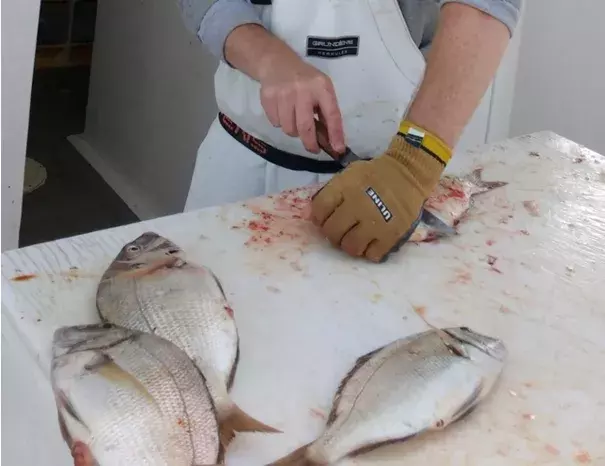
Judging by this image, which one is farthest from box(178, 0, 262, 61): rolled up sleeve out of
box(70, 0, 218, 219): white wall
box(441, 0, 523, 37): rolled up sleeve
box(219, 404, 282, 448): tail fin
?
box(70, 0, 218, 219): white wall

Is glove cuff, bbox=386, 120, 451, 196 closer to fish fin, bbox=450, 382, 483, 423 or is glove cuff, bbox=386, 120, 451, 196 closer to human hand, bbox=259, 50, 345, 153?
human hand, bbox=259, 50, 345, 153

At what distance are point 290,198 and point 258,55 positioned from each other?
0.15 m

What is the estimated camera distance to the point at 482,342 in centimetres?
62

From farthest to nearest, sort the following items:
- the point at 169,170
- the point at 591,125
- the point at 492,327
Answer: the point at 169,170 → the point at 591,125 → the point at 492,327

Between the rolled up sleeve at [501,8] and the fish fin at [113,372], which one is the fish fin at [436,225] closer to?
the rolled up sleeve at [501,8]

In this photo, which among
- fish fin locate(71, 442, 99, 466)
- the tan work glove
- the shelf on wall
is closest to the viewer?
fish fin locate(71, 442, 99, 466)

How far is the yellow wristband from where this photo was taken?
30.6 inches

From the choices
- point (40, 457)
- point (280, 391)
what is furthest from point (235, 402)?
point (40, 457)

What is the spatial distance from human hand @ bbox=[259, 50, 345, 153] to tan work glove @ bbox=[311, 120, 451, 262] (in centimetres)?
5

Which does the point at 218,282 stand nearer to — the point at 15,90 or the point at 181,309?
the point at 181,309

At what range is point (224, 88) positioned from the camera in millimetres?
950

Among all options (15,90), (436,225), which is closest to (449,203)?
(436,225)

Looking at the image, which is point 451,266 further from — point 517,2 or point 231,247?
point 517,2

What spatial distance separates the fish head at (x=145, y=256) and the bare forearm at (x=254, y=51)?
22 cm
